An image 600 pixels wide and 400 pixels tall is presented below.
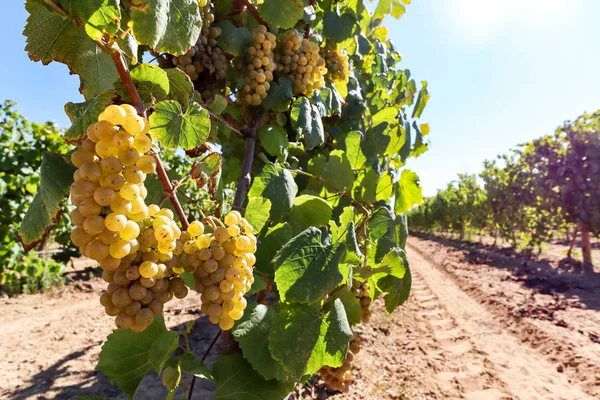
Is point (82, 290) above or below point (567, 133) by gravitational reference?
below

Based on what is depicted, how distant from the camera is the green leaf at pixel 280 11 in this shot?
158 cm

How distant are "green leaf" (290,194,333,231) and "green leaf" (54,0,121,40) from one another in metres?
1.10

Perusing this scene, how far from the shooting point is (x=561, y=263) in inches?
437

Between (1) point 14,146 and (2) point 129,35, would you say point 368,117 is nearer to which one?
(2) point 129,35

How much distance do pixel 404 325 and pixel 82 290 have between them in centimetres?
651

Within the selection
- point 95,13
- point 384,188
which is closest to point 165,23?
point 95,13

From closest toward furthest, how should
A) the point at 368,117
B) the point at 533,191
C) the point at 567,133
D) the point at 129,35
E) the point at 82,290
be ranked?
the point at 129,35
the point at 368,117
the point at 82,290
the point at 567,133
the point at 533,191

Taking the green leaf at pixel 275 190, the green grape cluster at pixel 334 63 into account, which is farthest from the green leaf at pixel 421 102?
the green leaf at pixel 275 190

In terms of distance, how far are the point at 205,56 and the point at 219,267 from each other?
1.04 metres

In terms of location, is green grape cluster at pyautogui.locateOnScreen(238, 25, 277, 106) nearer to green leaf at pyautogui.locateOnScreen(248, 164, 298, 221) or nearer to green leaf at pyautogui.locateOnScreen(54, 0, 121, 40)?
green leaf at pyautogui.locateOnScreen(248, 164, 298, 221)

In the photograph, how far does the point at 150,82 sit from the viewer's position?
2.98 feet

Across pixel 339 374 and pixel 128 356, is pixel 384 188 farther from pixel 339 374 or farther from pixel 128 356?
pixel 128 356

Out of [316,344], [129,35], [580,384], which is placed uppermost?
[129,35]

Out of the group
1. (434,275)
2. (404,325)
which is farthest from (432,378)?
(434,275)
